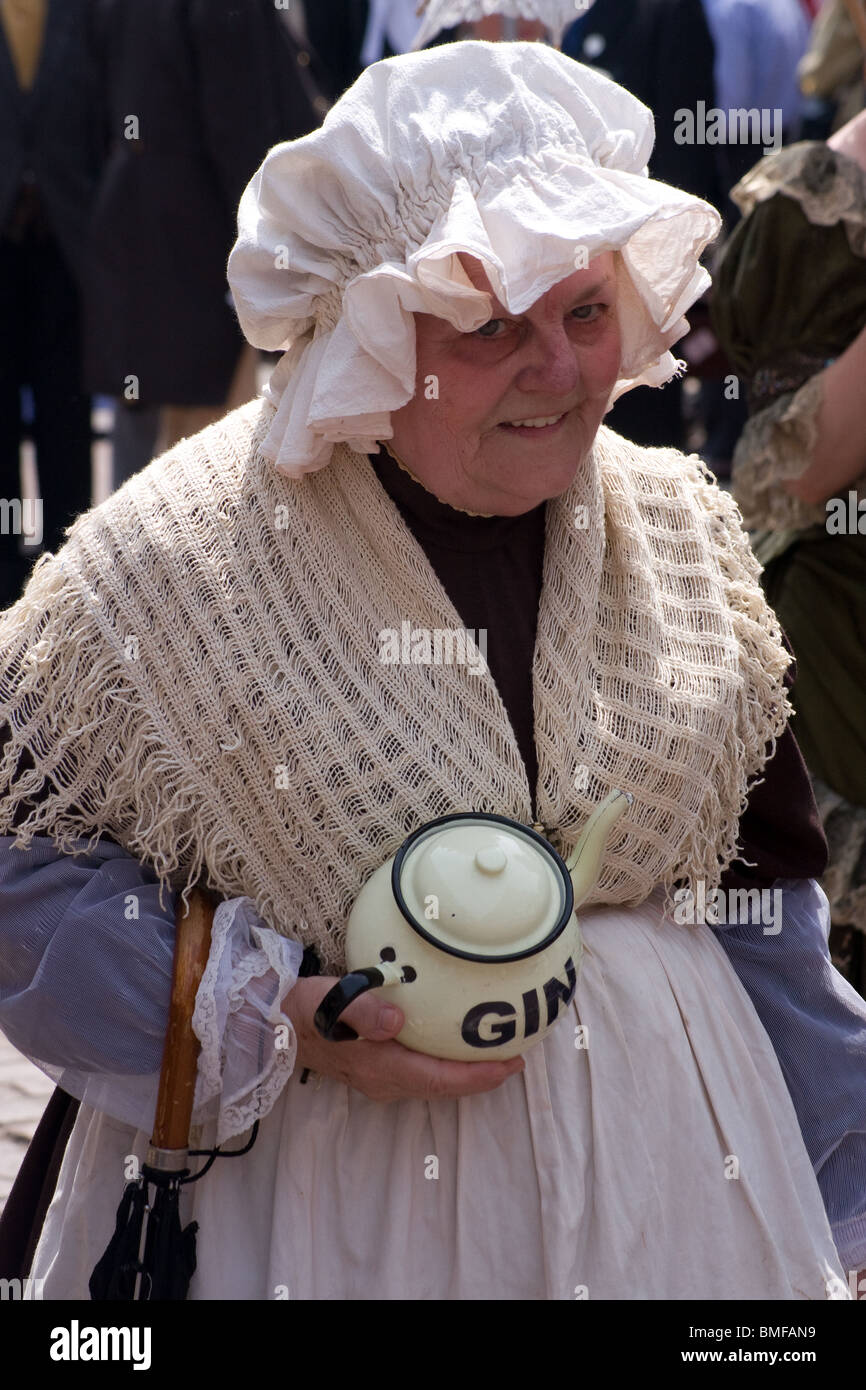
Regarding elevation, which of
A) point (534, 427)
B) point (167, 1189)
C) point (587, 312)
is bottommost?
point (167, 1189)

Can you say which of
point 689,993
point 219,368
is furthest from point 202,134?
point 689,993

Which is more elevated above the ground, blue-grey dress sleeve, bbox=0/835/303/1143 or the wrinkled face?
the wrinkled face

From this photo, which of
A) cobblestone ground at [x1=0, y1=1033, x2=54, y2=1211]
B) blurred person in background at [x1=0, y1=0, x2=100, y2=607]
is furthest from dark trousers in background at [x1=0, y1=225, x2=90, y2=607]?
cobblestone ground at [x1=0, y1=1033, x2=54, y2=1211]

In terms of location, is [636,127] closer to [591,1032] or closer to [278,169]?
[278,169]

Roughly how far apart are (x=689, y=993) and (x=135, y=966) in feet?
2.33

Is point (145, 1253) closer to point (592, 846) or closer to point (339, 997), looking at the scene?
point (339, 997)

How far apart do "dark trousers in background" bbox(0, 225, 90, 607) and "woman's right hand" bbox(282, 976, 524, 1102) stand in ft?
14.2

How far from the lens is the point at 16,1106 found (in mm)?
3896

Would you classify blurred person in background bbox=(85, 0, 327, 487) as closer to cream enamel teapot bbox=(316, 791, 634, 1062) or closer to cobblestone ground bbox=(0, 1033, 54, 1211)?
cobblestone ground bbox=(0, 1033, 54, 1211)

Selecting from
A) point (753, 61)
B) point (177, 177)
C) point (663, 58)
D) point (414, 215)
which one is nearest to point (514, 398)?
point (414, 215)

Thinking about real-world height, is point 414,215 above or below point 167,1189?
above

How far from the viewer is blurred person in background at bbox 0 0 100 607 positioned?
5840mm

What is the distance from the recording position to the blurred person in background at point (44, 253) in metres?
5.84

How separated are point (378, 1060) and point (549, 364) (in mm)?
834
